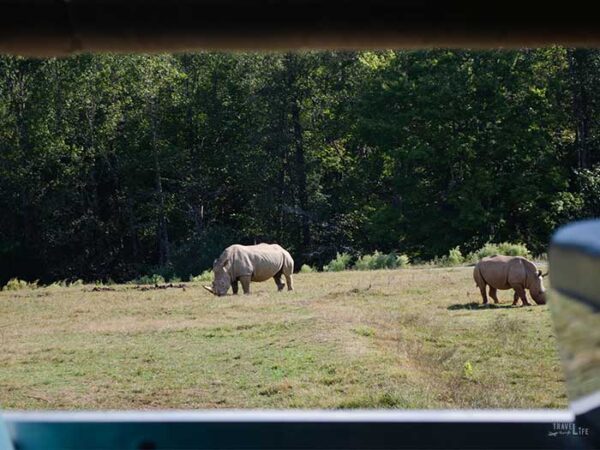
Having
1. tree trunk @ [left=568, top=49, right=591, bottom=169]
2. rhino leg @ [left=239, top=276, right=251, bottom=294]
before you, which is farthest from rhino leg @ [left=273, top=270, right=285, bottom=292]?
tree trunk @ [left=568, top=49, right=591, bottom=169]

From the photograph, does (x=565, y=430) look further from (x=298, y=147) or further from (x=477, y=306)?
(x=298, y=147)

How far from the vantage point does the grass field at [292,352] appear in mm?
9953

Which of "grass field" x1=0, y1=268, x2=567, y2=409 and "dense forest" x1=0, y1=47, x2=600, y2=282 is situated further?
"dense forest" x1=0, y1=47, x2=600, y2=282

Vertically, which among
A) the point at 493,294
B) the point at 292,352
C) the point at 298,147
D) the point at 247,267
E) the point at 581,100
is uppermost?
the point at 581,100

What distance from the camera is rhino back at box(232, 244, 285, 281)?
659 inches

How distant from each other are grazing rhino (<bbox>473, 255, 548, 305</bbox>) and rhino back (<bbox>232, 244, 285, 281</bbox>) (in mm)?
4708

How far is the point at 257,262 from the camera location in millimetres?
17078

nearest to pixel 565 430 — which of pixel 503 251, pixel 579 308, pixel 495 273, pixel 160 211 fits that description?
pixel 579 308

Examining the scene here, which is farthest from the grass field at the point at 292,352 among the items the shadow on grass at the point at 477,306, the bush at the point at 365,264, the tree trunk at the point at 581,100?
the tree trunk at the point at 581,100

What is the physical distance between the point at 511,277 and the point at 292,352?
11.1ft

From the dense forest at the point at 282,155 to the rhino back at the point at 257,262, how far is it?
8.31 metres

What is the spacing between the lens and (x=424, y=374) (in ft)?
35.2

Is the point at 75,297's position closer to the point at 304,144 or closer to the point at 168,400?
the point at 168,400

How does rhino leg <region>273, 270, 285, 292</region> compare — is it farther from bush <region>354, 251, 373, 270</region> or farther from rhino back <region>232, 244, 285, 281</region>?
bush <region>354, 251, 373, 270</region>
